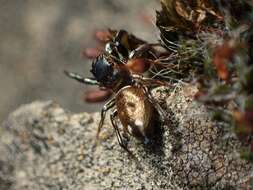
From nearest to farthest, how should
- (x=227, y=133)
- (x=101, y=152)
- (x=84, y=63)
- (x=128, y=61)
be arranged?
(x=227, y=133) < (x=128, y=61) < (x=101, y=152) < (x=84, y=63)

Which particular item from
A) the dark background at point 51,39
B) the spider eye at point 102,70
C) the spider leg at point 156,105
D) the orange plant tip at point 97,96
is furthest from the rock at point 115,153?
the dark background at point 51,39

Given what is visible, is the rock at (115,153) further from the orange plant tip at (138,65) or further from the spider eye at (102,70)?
the spider eye at (102,70)

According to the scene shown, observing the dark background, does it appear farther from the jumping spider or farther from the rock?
the jumping spider

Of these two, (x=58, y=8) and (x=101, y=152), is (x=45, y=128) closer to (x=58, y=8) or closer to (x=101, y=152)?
(x=101, y=152)

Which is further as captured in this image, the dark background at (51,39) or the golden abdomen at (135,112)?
the dark background at (51,39)

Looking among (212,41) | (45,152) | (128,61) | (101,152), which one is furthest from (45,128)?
(212,41)

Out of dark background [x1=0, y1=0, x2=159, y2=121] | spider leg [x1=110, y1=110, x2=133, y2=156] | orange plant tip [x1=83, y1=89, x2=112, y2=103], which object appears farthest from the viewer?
dark background [x1=0, y1=0, x2=159, y2=121]

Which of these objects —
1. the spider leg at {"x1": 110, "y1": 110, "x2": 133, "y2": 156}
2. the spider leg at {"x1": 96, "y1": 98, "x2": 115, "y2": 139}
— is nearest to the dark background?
the spider leg at {"x1": 96, "y1": 98, "x2": 115, "y2": 139}
